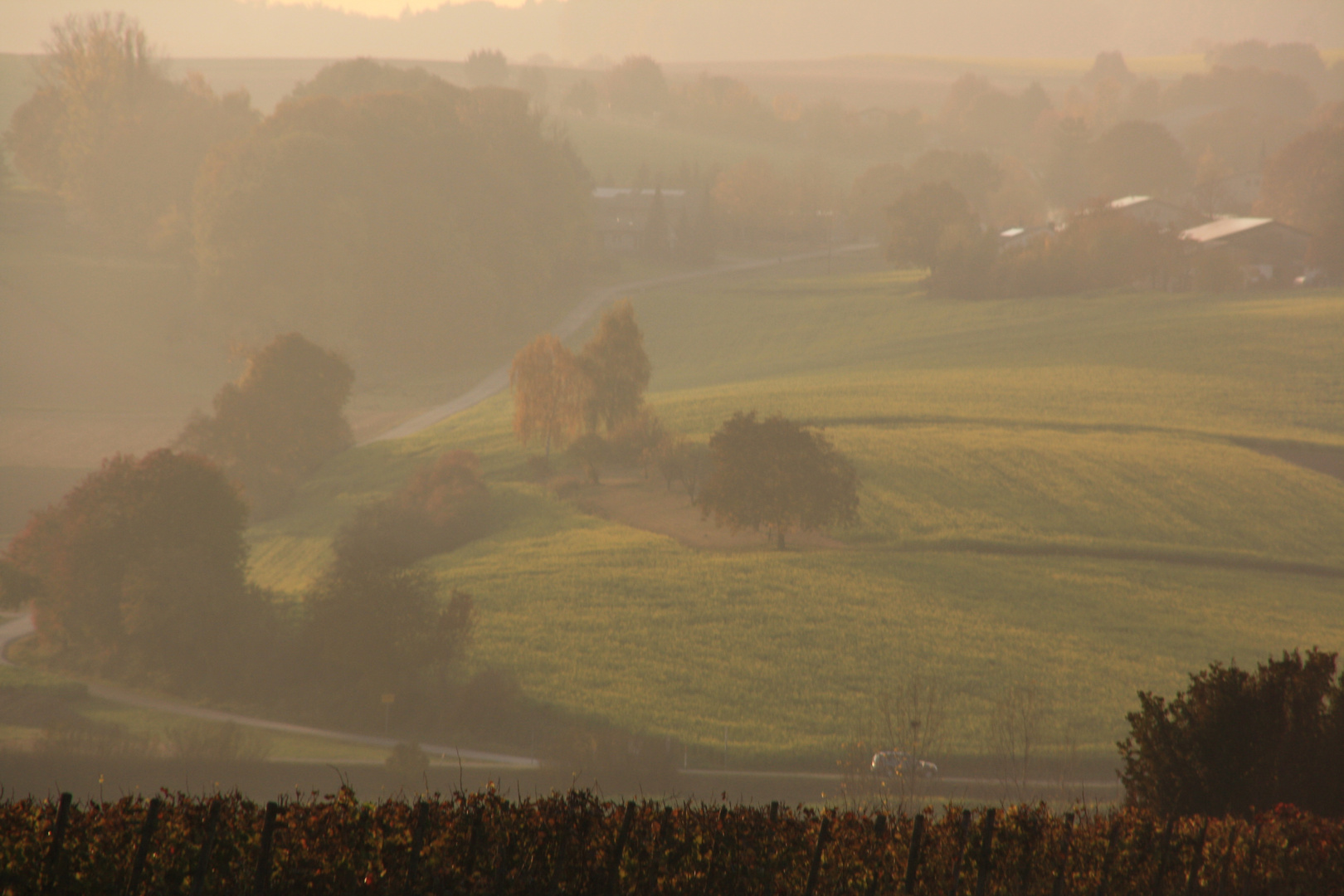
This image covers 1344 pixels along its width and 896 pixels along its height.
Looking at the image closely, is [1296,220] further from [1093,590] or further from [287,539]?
[287,539]

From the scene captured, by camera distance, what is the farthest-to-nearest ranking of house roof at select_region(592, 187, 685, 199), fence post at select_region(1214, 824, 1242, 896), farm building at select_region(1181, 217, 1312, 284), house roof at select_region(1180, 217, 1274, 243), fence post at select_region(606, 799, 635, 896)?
house roof at select_region(592, 187, 685, 199) < house roof at select_region(1180, 217, 1274, 243) < farm building at select_region(1181, 217, 1312, 284) < fence post at select_region(1214, 824, 1242, 896) < fence post at select_region(606, 799, 635, 896)

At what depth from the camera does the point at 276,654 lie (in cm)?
4544

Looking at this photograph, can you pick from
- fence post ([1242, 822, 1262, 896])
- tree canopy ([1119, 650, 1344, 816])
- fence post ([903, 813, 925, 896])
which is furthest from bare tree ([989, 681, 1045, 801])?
fence post ([903, 813, 925, 896])

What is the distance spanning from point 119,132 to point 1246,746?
452 ft

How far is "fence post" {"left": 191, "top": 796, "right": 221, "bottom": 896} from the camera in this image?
433 inches

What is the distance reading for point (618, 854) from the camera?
1204cm

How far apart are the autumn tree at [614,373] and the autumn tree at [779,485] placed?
14433 millimetres

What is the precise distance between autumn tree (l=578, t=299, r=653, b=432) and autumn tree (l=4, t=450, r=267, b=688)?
884 inches

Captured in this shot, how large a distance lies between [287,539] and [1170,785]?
170 feet

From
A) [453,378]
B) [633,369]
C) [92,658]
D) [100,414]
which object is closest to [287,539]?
[92,658]

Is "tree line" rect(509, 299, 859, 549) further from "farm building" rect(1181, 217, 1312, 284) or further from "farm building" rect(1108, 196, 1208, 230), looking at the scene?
"farm building" rect(1108, 196, 1208, 230)

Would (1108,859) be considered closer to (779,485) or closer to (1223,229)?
(779,485)

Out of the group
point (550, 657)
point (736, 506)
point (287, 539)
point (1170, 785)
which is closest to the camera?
point (1170, 785)

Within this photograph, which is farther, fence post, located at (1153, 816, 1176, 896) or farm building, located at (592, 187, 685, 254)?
farm building, located at (592, 187, 685, 254)
